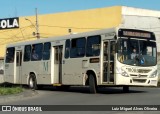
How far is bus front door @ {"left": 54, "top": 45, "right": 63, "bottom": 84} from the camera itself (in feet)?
82.8

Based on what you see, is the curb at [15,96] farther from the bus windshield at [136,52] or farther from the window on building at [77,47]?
the bus windshield at [136,52]

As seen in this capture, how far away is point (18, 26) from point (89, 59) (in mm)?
42902

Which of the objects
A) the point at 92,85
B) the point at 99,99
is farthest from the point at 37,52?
the point at 99,99

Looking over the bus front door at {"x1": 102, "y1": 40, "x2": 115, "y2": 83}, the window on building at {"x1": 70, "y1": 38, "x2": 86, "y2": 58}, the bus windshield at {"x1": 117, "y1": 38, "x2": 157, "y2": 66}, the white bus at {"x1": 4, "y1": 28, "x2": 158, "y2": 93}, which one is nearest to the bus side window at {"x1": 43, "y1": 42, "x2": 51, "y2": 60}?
the white bus at {"x1": 4, "y1": 28, "x2": 158, "y2": 93}

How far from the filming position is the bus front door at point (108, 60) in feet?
68.8

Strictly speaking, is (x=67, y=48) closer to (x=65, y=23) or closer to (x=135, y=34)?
(x=135, y=34)

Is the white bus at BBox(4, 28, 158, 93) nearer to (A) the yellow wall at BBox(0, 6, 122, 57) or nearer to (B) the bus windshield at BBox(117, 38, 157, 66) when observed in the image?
(B) the bus windshield at BBox(117, 38, 157, 66)

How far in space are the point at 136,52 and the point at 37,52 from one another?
796cm

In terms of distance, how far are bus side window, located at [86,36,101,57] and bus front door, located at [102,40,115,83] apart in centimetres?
48

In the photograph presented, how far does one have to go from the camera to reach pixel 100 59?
21469 millimetres

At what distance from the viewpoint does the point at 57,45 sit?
83.6 ft

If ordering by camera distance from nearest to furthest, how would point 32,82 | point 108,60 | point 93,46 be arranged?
point 108,60
point 93,46
point 32,82

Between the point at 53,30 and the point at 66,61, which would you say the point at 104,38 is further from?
the point at 53,30

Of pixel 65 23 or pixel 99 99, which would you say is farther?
pixel 65 23
